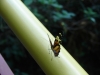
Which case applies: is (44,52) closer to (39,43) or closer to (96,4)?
(39,43)

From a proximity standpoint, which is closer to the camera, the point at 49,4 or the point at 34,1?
the point at 49,4

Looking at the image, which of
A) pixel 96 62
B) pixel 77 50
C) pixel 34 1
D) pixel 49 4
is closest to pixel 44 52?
pixel 49 4

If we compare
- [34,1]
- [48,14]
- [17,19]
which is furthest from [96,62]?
[17,19]

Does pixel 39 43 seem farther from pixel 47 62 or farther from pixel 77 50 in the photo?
pixel 77 50

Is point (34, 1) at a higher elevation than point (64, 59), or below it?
higher

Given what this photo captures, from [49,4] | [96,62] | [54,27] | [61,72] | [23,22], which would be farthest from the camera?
[96,62]

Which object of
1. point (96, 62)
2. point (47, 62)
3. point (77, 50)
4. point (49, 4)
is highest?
point (49, 4)

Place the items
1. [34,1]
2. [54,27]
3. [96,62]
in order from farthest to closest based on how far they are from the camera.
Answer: [96,62], [54,27], [34,1]
